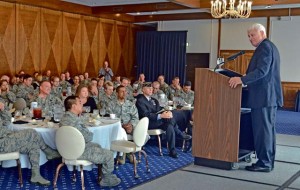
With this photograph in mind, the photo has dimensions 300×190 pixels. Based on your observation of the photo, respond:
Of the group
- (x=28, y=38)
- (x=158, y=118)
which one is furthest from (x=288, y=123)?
(x=28, y=38)

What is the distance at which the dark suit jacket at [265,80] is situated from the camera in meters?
4.29

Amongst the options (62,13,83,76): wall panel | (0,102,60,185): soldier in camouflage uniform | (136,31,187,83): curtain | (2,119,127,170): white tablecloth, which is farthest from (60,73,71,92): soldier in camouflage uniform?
(0,102,60,185): soldier in camouflage uniform

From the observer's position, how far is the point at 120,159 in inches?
237

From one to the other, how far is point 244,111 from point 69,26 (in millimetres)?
9941

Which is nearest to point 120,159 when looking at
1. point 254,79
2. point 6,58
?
point 254,79

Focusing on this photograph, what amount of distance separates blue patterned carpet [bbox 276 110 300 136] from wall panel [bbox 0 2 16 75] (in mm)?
7629

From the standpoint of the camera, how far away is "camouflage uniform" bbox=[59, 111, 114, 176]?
14.9 feet

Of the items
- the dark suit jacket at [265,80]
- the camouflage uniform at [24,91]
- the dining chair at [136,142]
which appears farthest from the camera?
the camouflage uniform at [24,91]

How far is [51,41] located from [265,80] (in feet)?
31.9

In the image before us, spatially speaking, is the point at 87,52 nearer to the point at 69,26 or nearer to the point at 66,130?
the point at 69,26

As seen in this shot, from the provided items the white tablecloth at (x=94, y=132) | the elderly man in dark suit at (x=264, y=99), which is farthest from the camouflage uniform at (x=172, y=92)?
the elderly man in dark suit at (x=264, y=99)

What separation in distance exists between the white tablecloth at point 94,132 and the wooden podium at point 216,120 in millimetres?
1320

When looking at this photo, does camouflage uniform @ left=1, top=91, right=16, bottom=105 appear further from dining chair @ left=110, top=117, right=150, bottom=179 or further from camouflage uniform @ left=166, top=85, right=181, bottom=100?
camouflage uniform @ left=166, top=85, right=181, bottom=100

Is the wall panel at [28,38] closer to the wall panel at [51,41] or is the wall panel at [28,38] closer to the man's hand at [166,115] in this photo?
the wall panel at [51,41]
